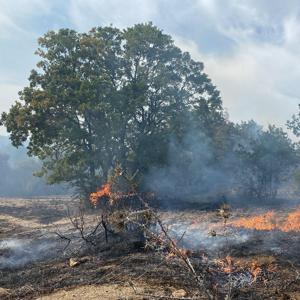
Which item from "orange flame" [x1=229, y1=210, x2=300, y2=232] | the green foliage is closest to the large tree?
the green foliage

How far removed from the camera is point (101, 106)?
2998 cm

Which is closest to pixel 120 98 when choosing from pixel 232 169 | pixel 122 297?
pixel 232 169

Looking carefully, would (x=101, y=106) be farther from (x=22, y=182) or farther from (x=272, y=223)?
(x=22, y=182)

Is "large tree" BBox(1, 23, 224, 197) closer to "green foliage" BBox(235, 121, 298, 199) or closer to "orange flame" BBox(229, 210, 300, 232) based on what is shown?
"green foliage" BBox(235, 121, 298, 199)

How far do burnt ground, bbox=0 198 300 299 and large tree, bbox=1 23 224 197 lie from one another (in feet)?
43.7

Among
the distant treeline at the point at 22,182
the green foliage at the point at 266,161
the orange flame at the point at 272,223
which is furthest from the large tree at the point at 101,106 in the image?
the distant treeline at the point at 22,182

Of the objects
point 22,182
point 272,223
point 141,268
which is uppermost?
point 22,182

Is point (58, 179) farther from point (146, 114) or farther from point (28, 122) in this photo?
point (146, 114)

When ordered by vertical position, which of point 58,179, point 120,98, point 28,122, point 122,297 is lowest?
point 122,297

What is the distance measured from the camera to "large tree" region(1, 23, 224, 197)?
30109 millimetres

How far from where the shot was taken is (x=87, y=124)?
3147cm

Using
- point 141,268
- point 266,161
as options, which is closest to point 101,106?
point 266,161

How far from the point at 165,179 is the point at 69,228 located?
15.9 meters

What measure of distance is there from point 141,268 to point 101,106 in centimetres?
1922
